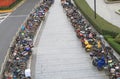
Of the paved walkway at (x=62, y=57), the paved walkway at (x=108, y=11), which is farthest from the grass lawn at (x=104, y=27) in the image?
the paved walkway at (x=62, y=57)

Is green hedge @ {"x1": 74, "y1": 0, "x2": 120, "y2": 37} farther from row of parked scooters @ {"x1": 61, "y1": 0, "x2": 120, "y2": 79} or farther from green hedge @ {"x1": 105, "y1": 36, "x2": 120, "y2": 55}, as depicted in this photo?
green hedge @ {"x1": 105, "y1": 36, "x2": 120, "y2": 55}

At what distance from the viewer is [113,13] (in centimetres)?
5297

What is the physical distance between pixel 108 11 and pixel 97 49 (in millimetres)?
21840

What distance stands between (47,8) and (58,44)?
2089 centimetres

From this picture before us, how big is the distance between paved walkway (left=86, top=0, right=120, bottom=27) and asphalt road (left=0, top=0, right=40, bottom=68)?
1173 centimetres

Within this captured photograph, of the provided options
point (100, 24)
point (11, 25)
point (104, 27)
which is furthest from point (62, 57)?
point (11, 25)

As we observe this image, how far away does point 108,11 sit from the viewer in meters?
54.8

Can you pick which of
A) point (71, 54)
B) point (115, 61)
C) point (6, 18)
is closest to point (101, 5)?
point (6, 18)

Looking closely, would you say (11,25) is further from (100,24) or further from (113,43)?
(113,43)

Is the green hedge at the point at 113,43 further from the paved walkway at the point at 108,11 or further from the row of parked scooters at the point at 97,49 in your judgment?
the paved walkway at the point at 108,11

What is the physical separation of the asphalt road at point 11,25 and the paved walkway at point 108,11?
11.7 m

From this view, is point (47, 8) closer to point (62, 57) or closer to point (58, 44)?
point (58, 44)

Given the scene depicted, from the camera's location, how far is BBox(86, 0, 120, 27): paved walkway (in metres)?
48.4

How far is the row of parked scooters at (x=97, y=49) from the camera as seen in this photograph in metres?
29.8
